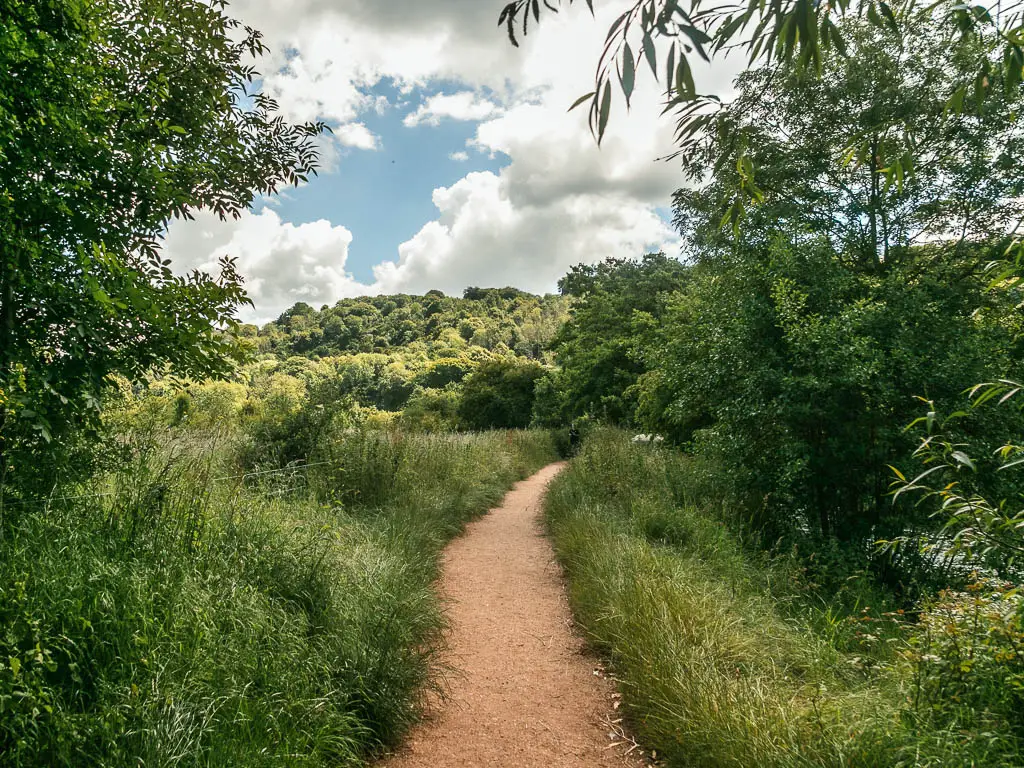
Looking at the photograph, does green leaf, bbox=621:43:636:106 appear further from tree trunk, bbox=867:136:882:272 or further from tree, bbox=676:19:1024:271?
tree trunk, bbox=867:136:882:272

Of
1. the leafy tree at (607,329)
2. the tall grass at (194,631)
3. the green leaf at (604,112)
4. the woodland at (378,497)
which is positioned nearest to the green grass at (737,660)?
the woodland at (378,497)

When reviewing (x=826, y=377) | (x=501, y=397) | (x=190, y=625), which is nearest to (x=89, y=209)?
(x=190, y=625)

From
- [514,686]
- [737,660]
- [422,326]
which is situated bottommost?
[514,686]

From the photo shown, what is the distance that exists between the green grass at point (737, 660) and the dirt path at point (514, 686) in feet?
0.87

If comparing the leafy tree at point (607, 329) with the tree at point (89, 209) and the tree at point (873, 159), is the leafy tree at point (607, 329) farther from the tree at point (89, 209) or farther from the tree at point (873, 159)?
the tree at point (89, 209)

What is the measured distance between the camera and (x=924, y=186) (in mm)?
10766

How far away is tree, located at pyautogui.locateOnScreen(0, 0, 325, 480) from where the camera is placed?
2.75 m

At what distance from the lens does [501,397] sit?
36219mm

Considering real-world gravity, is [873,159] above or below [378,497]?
above

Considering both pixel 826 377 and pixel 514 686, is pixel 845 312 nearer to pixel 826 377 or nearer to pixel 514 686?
pixel 826 377

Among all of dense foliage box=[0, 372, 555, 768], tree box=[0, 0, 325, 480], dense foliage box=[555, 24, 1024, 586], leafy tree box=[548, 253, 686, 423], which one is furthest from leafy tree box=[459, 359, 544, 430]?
tree box=[0, 0, 325, 480]

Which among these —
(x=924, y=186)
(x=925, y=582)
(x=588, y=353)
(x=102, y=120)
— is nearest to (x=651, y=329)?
(x=588, y=353)

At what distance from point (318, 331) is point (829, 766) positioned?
93818mm

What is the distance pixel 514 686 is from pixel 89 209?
422 centimetres
